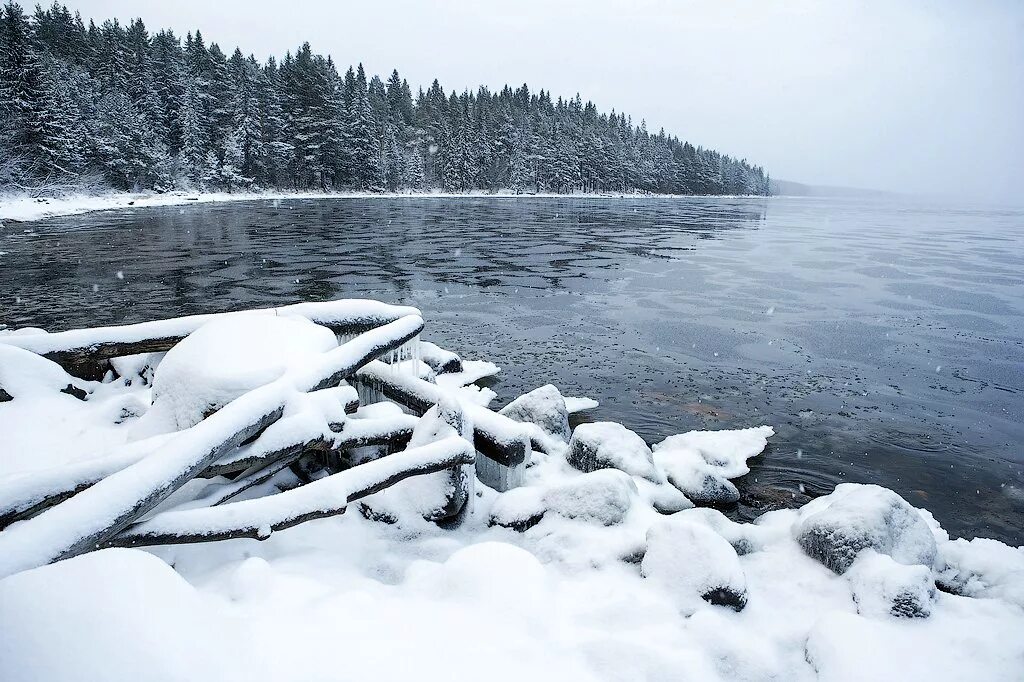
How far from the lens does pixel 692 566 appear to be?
12.4 feet

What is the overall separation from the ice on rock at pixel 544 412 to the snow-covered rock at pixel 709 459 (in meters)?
1.25

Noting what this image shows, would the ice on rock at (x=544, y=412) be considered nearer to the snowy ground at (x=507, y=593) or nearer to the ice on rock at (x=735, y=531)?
the snowy ground at (x=507, y=593)

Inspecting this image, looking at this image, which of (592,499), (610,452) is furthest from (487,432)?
(610,452)

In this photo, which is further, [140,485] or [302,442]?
[302,442]

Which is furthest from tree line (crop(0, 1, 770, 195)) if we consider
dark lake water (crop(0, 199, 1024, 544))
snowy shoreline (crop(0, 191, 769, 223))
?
dark lake water (crop(0, 199, 1024, 544))

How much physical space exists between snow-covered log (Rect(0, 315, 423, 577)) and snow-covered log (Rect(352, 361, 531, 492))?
4.06 feet

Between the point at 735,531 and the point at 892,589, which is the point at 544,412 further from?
the point at 892,589

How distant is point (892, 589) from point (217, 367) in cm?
519

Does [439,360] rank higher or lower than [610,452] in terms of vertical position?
higher

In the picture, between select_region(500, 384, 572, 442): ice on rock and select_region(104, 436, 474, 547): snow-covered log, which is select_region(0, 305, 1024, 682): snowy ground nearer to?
select_region(104, 436, 474, 547): snow-covered log

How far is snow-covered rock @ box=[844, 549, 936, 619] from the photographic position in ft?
12.0

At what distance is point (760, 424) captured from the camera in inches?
324

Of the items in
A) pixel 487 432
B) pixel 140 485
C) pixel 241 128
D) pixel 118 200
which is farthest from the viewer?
pixel 241 128

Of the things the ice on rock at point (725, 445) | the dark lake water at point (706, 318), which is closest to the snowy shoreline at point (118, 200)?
the dark lake water at point (706, 318)
